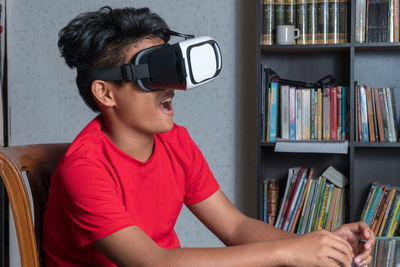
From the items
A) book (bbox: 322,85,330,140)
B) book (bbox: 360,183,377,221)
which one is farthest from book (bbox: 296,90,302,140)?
book (bbox: 360,183,377,221)

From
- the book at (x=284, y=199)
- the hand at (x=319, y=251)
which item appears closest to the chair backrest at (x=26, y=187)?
the hand at (x=319, y=251)

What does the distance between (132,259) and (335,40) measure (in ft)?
4.98

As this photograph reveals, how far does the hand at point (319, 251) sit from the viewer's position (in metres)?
0.95

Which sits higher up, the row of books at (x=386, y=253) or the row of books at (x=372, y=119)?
the row of books at (x=372, y=119)

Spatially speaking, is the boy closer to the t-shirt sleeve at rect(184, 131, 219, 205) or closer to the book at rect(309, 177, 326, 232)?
the t-shirt sleeve at rect(184, 131, 219, 205)

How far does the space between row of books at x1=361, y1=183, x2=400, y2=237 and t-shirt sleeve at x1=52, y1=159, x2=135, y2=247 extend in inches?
58.3

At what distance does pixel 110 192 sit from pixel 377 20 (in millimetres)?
1572

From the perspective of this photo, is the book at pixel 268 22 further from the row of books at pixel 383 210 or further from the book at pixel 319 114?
the row of books at pixel 383 210

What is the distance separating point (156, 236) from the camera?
1.26 meters

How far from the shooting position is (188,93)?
2590 millimetres

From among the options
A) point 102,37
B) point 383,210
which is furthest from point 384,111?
point 102,37

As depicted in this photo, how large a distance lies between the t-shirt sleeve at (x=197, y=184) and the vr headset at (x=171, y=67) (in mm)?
314

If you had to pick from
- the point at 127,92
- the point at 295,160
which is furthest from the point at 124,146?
the point at 295,160

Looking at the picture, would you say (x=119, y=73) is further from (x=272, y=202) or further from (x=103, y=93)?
(x=272, y=202)
